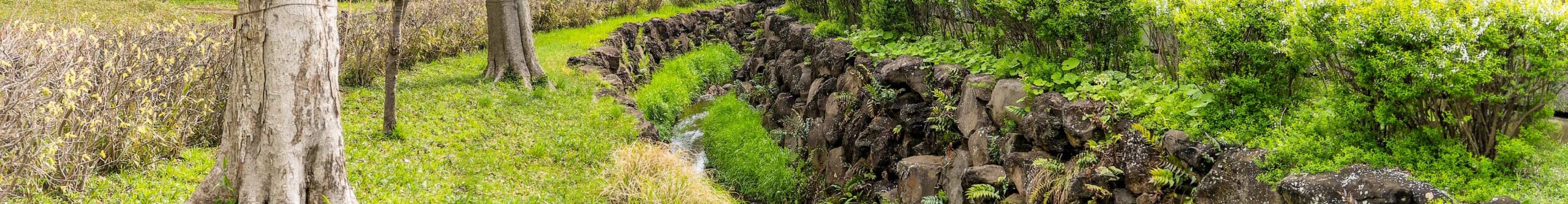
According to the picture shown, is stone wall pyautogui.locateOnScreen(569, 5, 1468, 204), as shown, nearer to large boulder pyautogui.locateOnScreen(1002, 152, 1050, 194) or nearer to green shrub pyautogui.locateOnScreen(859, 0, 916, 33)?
large boulder pyautogui.locateOnScreen(1002, 152, 1050, 194)

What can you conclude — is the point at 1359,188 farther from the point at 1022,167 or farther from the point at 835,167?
the point at 835,167

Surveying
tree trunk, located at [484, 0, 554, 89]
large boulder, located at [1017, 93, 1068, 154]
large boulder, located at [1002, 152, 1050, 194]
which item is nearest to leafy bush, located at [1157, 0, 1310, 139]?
large boulder, located at [1017, 93, 1068, 154]

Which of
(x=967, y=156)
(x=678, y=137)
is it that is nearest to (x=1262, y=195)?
(x=967, y=156)

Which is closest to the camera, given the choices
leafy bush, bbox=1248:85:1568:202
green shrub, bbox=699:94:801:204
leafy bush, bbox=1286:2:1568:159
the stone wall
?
leafy bush, bbox=1286:2:1568:159

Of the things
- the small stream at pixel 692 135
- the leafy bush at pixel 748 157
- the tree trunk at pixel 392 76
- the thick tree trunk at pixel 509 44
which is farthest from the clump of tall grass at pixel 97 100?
the thick tree trunk at pixel 509 44

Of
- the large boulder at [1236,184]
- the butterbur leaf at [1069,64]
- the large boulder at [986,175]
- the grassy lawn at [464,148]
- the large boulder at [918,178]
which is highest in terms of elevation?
the butterbur leaf at [1069,64]

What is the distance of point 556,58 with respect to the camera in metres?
14.1

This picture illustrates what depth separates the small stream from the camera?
32.8 ft

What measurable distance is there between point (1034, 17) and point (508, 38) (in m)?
7.56

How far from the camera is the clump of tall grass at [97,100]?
14.9ft

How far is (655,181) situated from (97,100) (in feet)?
12.2

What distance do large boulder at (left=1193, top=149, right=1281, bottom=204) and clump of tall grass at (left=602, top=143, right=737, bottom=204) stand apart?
13.5 feet

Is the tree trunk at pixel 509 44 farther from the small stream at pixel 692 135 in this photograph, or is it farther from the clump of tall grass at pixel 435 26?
the small stream at pixel 692 135

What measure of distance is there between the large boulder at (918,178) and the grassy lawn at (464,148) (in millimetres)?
2344
